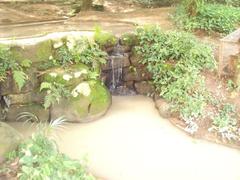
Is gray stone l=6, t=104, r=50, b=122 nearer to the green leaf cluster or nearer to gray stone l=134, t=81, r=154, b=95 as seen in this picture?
the green leaf cluster

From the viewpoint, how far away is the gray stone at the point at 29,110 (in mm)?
6746

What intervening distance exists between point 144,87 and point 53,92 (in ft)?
6.62

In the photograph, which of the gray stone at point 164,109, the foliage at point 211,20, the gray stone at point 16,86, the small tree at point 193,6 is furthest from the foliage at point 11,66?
the small tree at point 193,6

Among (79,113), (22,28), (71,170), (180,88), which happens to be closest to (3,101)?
(79,113)

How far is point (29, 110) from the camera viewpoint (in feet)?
22.3

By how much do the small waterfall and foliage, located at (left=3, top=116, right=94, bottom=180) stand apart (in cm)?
283

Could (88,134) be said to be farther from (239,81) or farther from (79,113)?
(239,81)

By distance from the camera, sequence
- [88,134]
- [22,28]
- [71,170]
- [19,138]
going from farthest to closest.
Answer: [22,28] < [88,134] < [19,138] < [71,170]

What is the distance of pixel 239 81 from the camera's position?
6.95m

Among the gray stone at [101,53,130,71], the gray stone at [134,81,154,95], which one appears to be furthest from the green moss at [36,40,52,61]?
the gray stone at [134,81,154,95]

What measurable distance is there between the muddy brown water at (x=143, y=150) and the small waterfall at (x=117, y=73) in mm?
887

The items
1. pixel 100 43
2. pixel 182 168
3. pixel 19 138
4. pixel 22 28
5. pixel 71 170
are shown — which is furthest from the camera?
pixel 22 28

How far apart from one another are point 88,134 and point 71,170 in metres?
1.64

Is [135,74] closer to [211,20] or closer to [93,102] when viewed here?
[93,102]
